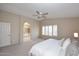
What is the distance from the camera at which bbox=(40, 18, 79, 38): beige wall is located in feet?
7.80

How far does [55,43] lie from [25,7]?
1.07 metres

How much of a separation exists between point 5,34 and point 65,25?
1.41 m

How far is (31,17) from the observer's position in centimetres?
244

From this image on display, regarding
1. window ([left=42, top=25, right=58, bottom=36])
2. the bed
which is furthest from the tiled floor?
window ([left=42, top=25, right=58, bottom=36])

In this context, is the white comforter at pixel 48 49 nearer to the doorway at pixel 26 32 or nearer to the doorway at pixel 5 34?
the doorway at pixel 26 32

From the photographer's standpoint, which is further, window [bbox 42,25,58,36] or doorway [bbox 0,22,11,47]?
A: window [bbox 42,25,58,36]

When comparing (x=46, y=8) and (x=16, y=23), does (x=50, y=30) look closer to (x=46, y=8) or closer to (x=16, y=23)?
(x=46, y=8)

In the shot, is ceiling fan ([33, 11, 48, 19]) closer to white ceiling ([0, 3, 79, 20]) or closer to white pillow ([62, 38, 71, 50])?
white ceiling ([0, 3, 79, 20])

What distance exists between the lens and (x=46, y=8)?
2348 millimetres

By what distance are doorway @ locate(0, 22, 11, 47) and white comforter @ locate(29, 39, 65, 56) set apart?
592 mm

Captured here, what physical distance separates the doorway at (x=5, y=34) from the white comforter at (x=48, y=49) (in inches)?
23.3

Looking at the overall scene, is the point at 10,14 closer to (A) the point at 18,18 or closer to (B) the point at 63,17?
(A) the point at 18,18

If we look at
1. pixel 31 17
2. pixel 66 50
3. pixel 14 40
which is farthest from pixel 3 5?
pixel 66 50

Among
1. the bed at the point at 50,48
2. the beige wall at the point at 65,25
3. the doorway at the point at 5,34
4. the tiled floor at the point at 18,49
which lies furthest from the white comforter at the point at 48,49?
the doorway at the point at 5,34
